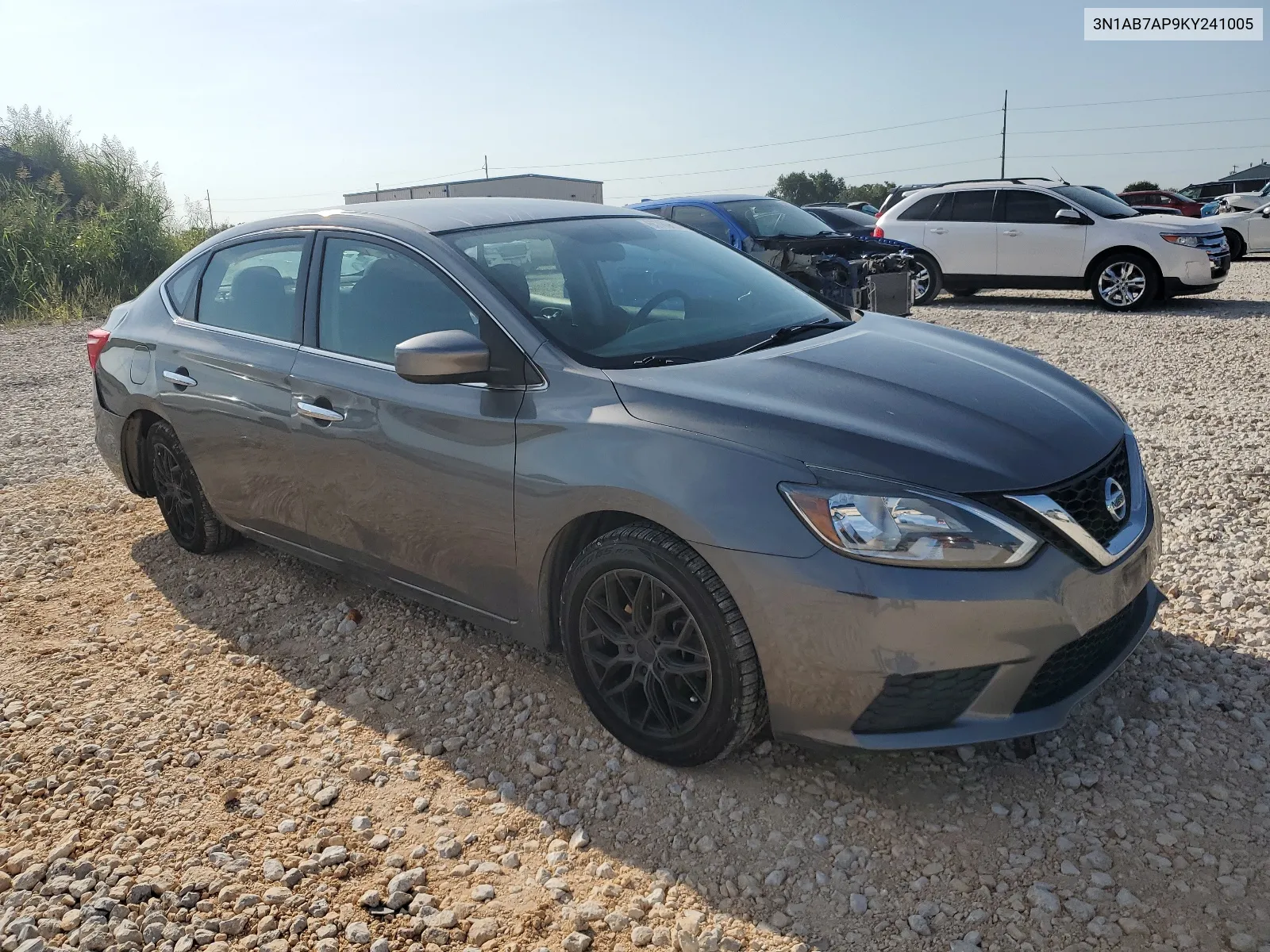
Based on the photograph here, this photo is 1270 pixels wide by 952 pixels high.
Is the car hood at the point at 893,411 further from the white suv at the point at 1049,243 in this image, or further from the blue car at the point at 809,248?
the white suv at the point at 1049,243

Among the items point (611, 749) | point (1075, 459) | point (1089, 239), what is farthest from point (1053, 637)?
point (1089, 239)

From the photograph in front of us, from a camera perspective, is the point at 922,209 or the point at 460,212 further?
the point at 922,209

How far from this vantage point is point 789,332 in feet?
12.1

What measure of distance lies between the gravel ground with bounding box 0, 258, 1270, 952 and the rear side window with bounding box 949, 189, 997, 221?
34.2 ft

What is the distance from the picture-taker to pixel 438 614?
4336 millimetres

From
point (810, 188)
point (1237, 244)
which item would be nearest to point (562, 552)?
point (1237, 244)

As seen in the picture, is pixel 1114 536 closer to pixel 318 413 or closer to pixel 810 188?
pixel 318 413

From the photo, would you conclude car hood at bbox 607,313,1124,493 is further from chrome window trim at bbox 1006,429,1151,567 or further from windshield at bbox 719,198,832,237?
windshield at bbox 719,198,832,237

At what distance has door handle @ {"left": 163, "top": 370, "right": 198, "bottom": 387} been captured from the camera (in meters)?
4.57

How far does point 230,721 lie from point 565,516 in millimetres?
1482

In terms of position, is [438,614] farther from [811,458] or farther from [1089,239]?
[1089,239]

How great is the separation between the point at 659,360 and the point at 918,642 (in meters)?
1.22

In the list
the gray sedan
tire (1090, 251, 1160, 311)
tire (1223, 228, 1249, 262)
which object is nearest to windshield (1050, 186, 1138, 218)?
tire (1090, 251, 1160, 311)

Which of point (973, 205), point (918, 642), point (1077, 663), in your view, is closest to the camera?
point (918, 642)
